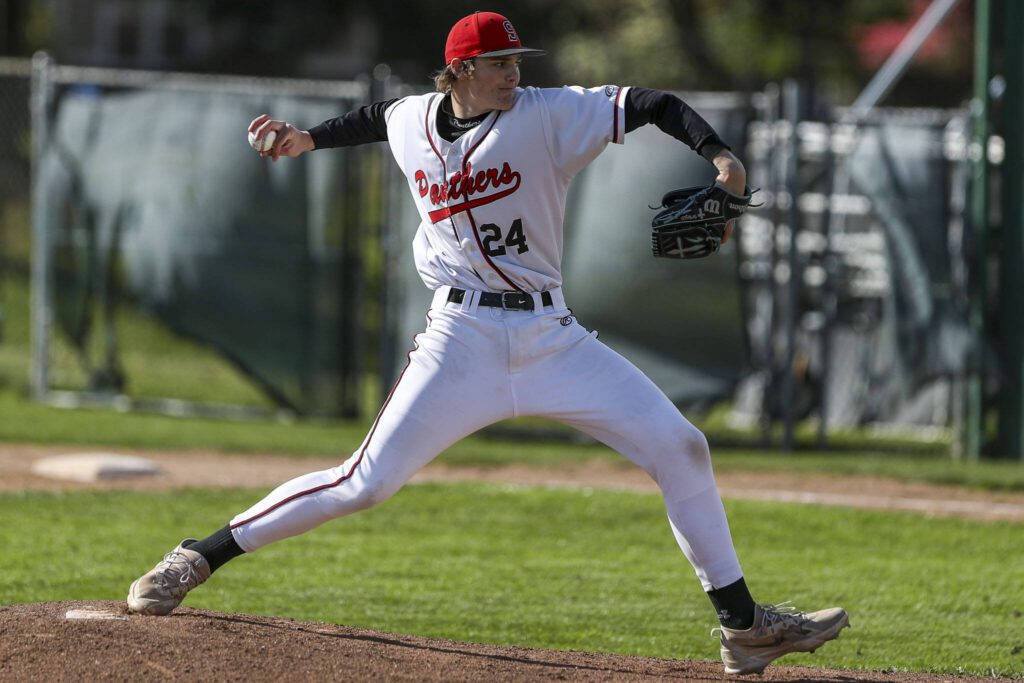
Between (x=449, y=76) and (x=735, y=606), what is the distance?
1.95m

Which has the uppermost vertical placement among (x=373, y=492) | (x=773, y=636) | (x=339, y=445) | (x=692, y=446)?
(x=692, y=446)

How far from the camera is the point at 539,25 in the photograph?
35.4 metres

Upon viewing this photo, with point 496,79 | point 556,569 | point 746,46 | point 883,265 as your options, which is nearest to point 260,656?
point 496,79

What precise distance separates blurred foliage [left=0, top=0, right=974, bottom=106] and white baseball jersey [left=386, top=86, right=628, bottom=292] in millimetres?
26591

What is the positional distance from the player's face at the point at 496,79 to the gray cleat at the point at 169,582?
1.79m

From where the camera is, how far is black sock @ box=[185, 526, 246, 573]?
5.14m

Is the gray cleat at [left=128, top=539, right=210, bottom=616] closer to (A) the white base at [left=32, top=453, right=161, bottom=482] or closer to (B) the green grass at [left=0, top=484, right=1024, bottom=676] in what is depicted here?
(B) the green grass at [left=0, top=484, right=1024, bottom=676]

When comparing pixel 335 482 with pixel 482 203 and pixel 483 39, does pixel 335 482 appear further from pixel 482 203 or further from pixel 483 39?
pixel 483 39

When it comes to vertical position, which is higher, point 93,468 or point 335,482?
point 335,482

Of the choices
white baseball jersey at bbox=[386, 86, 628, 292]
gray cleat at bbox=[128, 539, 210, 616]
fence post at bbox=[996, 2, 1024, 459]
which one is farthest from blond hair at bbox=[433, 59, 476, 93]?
fence post at bbox=[996, 2, 1024, 459]

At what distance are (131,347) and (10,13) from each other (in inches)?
747

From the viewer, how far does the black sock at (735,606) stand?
5.03 metres

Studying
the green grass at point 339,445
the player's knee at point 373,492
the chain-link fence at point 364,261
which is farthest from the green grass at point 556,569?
the chain-link fence at point 364,261

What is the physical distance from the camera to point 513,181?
16.2ft
